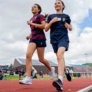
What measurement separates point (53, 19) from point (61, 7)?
0.39 metres

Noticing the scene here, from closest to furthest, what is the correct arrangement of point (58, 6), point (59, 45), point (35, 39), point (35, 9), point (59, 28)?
point (59, 45), point (59, 28), point (58, 6), point (35, 39), point (35, 9)

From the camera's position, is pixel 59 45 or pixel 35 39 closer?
pixel 59 45

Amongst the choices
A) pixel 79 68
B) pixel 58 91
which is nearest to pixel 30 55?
pixel 58 91

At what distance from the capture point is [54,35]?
640 centimetres

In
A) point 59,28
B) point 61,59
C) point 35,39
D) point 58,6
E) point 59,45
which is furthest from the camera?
point 35,39

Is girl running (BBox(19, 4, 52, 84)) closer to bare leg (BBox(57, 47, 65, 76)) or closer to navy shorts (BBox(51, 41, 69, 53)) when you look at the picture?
navy shorts (BBox(51, 41, 69, 53))

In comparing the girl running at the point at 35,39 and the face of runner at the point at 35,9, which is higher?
the face of runner at the point at 35,9

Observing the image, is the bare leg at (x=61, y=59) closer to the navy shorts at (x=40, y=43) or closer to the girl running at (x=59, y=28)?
the girl running at (x=59, y=28)

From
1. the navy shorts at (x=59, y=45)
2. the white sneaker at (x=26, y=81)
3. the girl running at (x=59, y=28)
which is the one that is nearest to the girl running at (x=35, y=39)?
the white sneaker at (x=26, y=81)

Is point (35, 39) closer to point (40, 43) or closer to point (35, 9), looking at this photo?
point (40, 43)

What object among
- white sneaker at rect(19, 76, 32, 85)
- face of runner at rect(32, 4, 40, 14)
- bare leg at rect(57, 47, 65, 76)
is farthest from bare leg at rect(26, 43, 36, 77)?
bare leg at rect(57, 47, 65, 76)

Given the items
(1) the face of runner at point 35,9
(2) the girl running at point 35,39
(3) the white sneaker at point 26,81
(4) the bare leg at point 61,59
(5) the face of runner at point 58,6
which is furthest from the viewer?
(1) the face of runner at point 35,9

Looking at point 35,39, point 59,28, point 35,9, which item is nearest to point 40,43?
point 35,39

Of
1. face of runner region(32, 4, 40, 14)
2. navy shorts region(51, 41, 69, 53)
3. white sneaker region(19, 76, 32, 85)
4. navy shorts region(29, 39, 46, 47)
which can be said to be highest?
face of runner region(32, 4, 40, 14)
